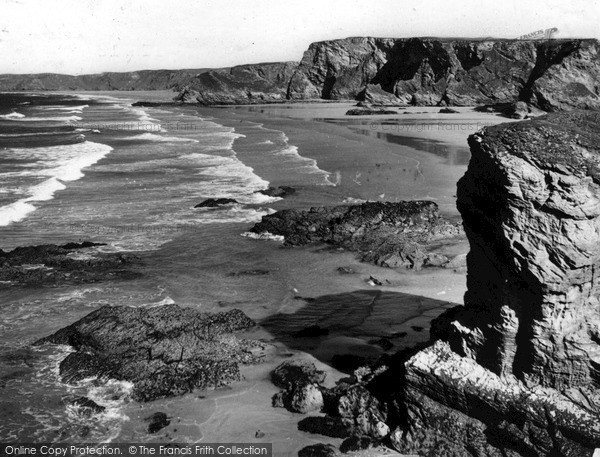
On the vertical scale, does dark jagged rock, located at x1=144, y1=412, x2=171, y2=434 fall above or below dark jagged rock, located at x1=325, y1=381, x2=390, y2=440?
below

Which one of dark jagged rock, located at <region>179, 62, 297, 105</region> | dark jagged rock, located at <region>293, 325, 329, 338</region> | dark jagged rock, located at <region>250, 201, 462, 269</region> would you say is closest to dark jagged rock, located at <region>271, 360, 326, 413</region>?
dark jagged rock, located at <region>293, 325, 329, 338</region>

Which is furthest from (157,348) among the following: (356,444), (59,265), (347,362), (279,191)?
(279,191)

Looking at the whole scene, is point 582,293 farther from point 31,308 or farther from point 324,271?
point 31,308

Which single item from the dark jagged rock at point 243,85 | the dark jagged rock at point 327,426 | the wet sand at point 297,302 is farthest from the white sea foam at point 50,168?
the dark jagged rock at point 243,85

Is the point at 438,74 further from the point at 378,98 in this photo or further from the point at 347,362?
the point at 347,362

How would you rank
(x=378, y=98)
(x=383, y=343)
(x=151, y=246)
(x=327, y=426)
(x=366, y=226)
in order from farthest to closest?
1. (x=378, y=98)
2. (x=366, y=226)
3. (x=151, y=246)
4. (x=383, y=343)
5. (x=327, y=426)

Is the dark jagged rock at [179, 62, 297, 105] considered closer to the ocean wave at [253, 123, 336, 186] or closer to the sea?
the ocean wave at [253, 123, 336, 186]

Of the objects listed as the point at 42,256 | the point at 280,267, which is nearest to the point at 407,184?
the point at 280,267

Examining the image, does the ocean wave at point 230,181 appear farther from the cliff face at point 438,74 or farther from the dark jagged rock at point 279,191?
the cliff face at point 438,74
